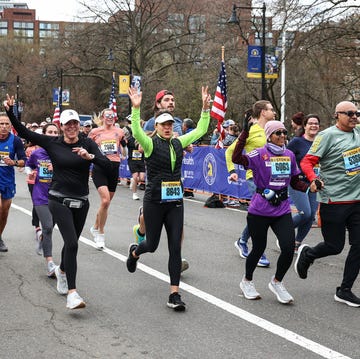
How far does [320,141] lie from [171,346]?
2642mm

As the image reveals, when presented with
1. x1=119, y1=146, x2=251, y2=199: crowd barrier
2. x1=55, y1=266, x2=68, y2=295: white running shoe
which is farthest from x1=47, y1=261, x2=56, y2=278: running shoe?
x1=119, y1=146, x2=251, y2=199: crowd barrier

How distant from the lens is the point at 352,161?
623 cm

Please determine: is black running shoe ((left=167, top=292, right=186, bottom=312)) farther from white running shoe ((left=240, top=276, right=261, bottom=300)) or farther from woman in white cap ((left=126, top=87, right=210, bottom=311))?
white running shoe ((left=240, top=276, right=261, bottom=300))

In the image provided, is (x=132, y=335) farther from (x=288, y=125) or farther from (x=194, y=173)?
(x=288, y=125)

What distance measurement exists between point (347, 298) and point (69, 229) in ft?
8.99

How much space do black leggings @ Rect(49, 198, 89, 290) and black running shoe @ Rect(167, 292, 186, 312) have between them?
35.4 inches

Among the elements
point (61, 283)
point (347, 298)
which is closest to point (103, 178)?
point (61, 283)

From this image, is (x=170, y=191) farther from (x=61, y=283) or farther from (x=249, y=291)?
(x=61, y=283)

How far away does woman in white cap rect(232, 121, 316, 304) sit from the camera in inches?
239

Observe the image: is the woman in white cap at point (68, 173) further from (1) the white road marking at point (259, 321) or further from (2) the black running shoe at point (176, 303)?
(1) the white road marking at point (259, 321)

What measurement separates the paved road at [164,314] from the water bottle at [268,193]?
1033 mm

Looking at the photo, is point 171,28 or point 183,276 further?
point 171,28

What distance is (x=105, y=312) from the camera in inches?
230

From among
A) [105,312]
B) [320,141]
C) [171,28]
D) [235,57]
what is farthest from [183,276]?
[171,28]
